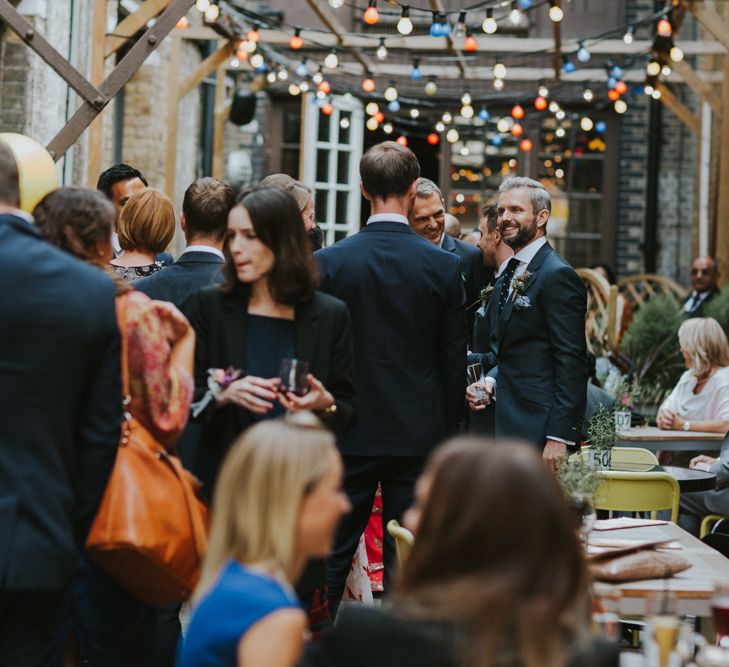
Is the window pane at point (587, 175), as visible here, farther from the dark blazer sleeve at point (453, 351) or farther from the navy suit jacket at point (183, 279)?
the navy suit jacket at point (183, 279)

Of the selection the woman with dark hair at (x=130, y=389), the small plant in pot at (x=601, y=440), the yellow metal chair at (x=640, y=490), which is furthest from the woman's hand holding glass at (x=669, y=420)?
the woman with dark hair at (x=130, y=389)

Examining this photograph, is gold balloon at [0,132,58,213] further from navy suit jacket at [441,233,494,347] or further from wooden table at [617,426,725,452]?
wooden table at [617,426,725,452]

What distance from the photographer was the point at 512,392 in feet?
16.1

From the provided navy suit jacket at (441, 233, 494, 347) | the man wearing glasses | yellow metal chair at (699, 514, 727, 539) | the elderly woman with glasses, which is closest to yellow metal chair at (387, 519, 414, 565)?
yellow metal chair at (699, 514, 727, 539)

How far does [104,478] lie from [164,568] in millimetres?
253

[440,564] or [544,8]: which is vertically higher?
[544,8]

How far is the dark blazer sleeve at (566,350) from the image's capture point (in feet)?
15.6

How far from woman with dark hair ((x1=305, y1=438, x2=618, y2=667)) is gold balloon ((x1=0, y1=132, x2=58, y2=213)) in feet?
6.04

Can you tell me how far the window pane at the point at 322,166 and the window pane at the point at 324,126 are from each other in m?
0.18

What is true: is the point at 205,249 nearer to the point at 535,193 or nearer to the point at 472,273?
the point at 535,193

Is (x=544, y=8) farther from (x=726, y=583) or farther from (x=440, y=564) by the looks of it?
(x=440, y=564)

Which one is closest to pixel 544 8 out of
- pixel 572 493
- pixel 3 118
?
pixel 3 118

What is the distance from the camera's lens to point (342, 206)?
15883 millimetres

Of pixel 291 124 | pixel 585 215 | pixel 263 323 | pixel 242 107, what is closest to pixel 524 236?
pixel 263 323
